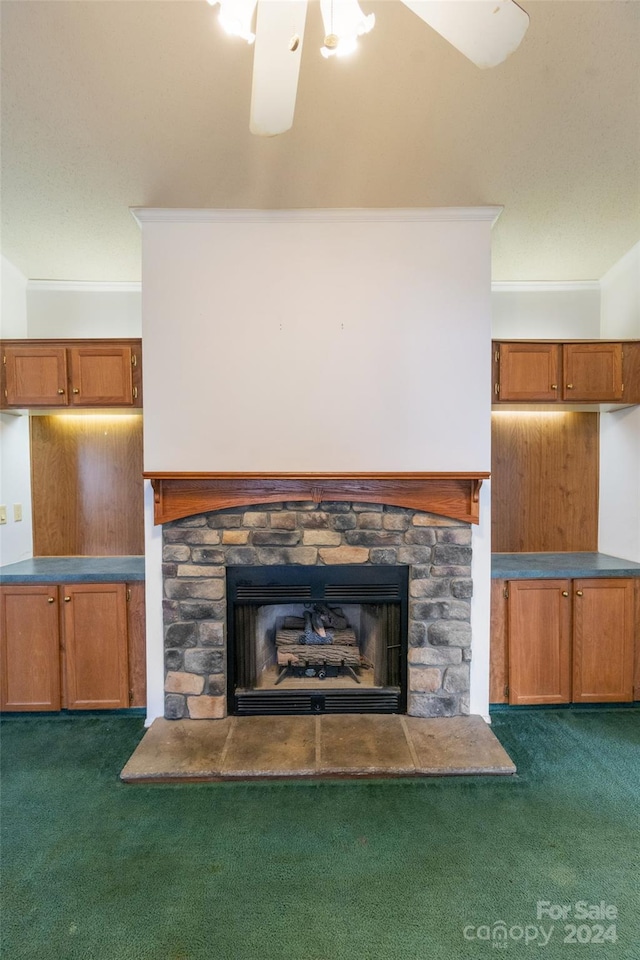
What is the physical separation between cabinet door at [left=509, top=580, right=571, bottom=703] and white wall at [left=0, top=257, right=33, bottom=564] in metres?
3.11

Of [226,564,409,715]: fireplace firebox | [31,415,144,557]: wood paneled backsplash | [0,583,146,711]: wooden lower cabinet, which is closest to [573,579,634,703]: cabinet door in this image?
[226,564,409,715]: fireplace firebox

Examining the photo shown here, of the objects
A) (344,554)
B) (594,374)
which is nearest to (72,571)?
(344,554)

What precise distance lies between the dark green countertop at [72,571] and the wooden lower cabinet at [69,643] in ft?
0.14

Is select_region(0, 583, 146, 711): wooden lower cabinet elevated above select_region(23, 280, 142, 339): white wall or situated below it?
below

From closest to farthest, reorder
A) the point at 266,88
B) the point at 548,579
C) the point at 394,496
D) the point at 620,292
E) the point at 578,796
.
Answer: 1. the point at 266,88
2. the point at 578,796
3. the point at 394,496
4. the point at 548,579
5. the point at 620,292

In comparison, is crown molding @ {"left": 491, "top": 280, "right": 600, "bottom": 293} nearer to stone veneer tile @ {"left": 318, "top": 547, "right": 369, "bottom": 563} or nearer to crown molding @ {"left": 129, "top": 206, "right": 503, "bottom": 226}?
crown molding @ {"left": 129, "top": 206, "right": 503, "bottom": 226}

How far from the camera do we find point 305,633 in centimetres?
251

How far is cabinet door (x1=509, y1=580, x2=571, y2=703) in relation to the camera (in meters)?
2.47

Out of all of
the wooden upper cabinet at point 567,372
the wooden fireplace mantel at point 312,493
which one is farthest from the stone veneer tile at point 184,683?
the wooden upper cabinet at point 567,372

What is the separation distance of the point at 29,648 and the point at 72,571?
49 centimetres

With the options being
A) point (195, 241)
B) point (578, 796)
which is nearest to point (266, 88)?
point (195, 241)

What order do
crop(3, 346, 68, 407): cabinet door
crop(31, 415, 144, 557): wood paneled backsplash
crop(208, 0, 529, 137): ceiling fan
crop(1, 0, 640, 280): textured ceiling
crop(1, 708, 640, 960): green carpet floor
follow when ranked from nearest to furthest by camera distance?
crop(208, 0, 529, 137): ceiling fan < crop(1, 708, 640, 960): green carpet floor < crop(1, 0, 640, 280): textured ceiling < crop(3, 346, 68, 407): cabinet door < crop(31, 415, 144, 557): wood paneled backsplash

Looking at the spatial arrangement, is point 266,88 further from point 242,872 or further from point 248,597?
point 242,872

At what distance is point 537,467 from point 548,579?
841 mm
